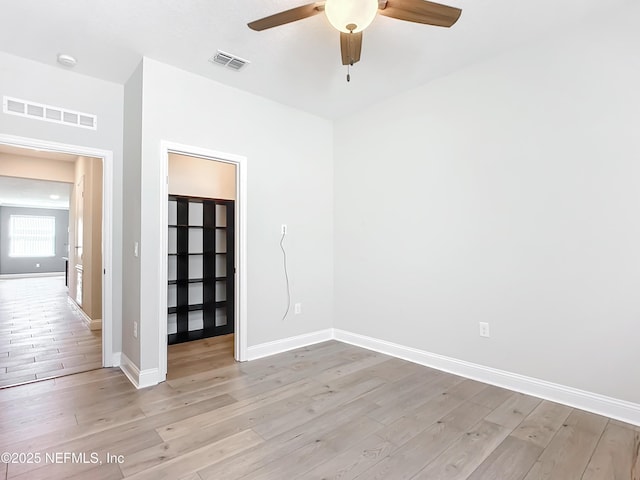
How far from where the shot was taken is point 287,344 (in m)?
3.72

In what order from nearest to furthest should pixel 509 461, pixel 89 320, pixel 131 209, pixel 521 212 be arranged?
pixel 509 461 < pixel 521 212 < pixel 131 209 < pixel 89 320

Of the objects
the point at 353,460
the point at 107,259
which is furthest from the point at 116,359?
the point at 353,460

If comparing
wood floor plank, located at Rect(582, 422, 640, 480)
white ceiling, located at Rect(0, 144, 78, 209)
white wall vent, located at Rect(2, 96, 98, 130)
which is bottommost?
wood floor plank, located at Rect(582, 422, 640, 480)

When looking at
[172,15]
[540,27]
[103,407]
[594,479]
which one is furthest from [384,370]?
[172,15]

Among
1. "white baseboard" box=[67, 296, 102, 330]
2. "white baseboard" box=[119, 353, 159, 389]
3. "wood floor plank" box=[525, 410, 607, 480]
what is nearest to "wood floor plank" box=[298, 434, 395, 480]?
"wood floor plank" box=[525, 410, 607, 480]

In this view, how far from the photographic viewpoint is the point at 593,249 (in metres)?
2.32

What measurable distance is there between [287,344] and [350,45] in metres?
2.95

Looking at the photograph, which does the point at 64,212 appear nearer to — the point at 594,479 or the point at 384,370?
the point at 384,370

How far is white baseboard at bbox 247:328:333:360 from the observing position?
11.3 feet

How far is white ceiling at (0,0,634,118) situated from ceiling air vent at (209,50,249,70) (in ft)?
0.20

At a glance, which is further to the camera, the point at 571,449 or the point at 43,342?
the point at 43,342

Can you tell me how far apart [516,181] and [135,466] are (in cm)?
317

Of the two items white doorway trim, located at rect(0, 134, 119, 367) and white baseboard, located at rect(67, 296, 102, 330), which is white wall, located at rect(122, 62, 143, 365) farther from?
white baseboard, located at rect(67, 296, 102, 330)

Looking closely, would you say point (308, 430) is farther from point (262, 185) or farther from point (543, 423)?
point (262, 185)
